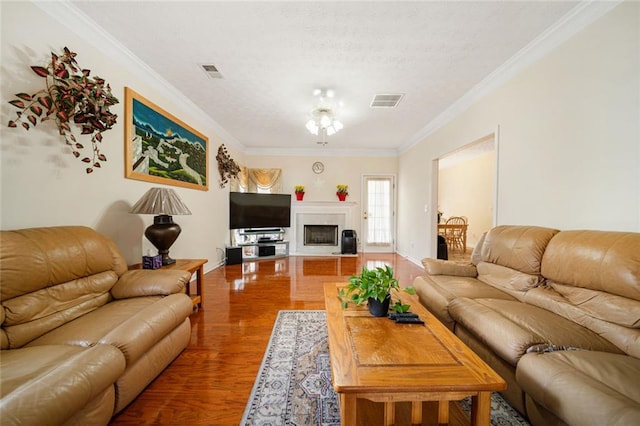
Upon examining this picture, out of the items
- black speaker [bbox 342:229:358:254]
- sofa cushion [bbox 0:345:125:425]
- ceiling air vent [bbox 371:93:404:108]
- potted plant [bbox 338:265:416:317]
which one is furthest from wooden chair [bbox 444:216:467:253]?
sofa cushion [bbox 0:345:125:425]

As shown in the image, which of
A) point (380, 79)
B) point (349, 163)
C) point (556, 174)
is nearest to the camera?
point (556, 174)

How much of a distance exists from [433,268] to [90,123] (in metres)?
3.48

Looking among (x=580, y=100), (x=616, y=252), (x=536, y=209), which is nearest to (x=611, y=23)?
(x=580, y=100)

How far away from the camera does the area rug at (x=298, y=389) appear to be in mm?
1313

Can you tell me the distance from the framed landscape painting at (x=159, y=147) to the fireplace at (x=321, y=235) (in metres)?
3.03

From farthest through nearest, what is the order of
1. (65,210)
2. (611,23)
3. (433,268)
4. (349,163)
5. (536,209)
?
(349,163) < (433,268) < (536,209) < (65,210) < (611,23)

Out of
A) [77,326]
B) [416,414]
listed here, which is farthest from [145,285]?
[416,414]

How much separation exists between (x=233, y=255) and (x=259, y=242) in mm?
770

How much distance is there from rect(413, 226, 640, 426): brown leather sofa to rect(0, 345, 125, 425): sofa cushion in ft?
6.51

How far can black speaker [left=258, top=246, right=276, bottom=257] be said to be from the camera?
5440mm

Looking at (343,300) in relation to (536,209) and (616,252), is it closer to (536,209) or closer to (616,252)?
(616,252)

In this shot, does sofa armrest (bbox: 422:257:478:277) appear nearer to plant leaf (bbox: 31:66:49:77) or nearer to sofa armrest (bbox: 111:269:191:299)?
sofa armrest (bbox: 111:269:191:299)

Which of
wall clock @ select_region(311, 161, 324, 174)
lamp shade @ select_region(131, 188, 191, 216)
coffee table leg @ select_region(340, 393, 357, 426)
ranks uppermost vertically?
wall clock @ select_region(311, 161, 324, 174)

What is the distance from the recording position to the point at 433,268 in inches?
101
